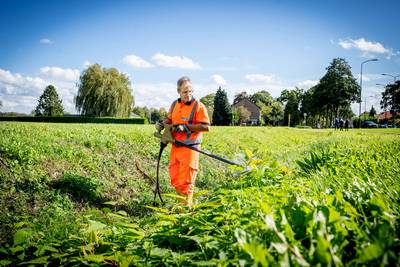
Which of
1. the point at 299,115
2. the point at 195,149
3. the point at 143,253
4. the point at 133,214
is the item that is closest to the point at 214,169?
the point at 133,214

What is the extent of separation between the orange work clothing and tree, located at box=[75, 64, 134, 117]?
3851 cm

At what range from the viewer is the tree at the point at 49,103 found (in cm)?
8656

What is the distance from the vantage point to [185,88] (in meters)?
4.47

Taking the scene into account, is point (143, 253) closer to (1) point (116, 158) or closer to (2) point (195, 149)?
(2) point (195, 149)

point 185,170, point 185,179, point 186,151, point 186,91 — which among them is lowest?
point 185,179

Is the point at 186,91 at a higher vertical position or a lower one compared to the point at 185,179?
higher

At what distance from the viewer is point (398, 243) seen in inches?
44.1

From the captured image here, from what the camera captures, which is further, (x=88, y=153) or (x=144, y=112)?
(x=144, y=112)

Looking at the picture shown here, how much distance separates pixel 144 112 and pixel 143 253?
143772 millimetres

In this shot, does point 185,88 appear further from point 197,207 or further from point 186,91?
point 197,207

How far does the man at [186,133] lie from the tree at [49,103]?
9389 centimetres

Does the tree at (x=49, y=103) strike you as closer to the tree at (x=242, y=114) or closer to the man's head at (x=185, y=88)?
the tree at (x=242, y=114)

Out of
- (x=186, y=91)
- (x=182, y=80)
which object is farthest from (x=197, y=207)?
(x=182, y=80)

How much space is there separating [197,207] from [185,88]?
291cm
